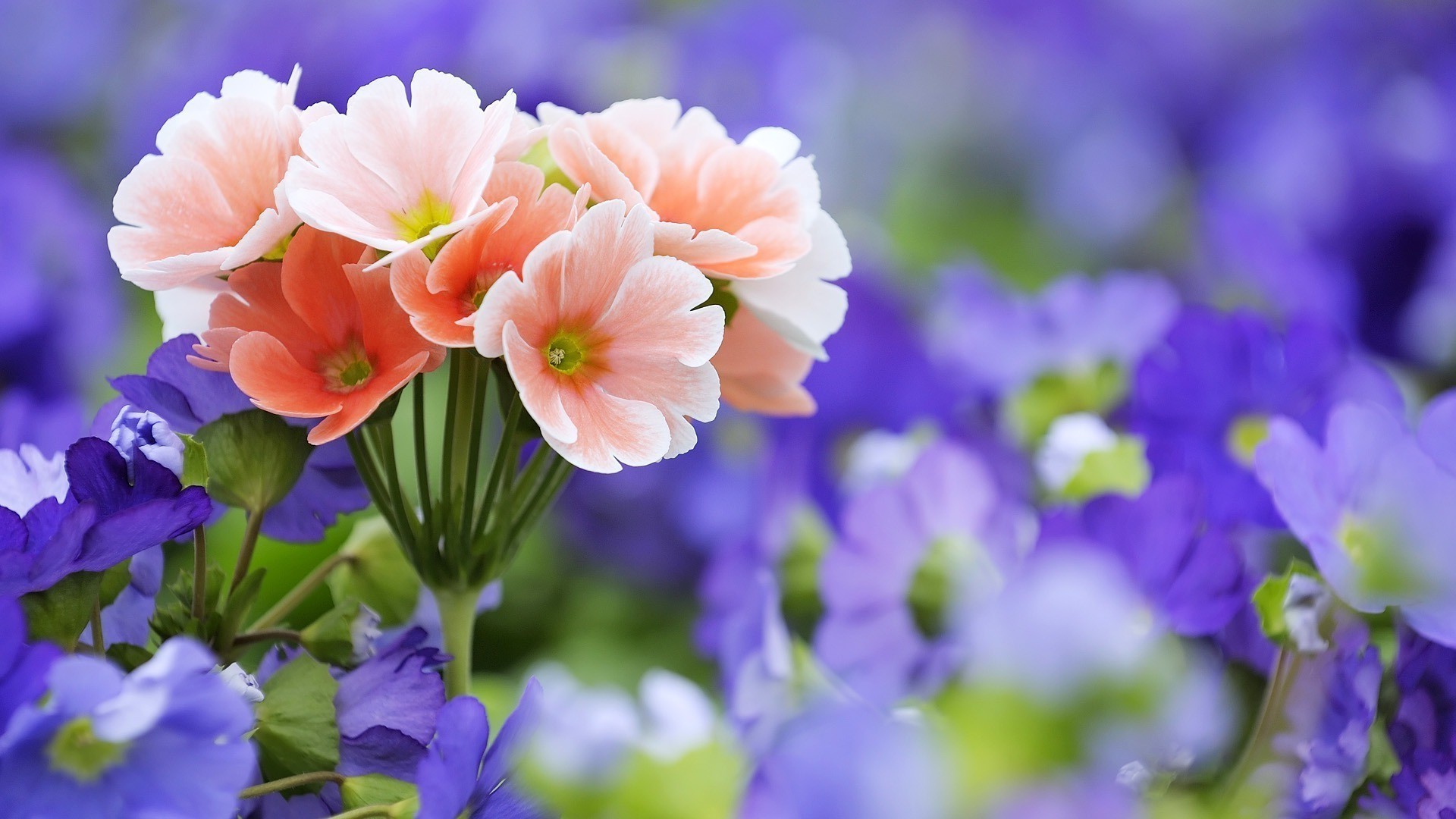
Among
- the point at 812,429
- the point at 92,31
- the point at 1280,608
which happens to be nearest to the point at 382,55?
the point at 812,429

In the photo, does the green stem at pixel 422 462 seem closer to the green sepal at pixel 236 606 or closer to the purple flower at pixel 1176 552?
the green sepal at pixel 236 606

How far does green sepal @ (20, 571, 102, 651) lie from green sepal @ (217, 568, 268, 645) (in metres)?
0.03

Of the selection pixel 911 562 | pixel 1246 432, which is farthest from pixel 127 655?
pixel 1246 432

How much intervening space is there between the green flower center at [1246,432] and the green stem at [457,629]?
25cm

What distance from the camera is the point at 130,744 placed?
0.66 feet

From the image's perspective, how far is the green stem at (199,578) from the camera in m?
0.24

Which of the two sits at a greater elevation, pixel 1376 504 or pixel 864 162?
pixel 1376 504

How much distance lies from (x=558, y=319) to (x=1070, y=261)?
89cm

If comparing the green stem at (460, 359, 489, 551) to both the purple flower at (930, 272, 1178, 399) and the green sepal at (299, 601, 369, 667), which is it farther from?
the purple flower at (930, 272, 1178, 399)

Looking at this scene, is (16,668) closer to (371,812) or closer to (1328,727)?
(371,812)

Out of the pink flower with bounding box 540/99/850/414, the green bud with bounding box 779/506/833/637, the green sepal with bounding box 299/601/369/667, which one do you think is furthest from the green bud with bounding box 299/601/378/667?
the green bud with bounding box 779/506/833/637

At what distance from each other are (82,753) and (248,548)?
0.06 m

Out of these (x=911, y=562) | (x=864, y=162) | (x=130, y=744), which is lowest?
(x=864, y=162)

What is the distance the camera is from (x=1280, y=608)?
0.93 ft
